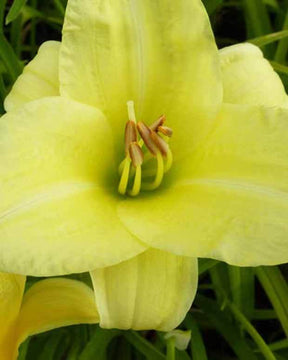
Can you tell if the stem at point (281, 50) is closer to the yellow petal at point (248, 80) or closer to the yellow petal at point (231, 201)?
the yellow petal at point (248, 80)

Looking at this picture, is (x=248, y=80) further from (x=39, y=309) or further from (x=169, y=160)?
(x=39, y=309)

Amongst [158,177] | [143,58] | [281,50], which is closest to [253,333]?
[158,177]

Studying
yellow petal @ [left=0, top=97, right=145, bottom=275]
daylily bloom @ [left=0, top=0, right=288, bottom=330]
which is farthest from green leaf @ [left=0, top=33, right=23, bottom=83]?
yellow petal @ [left=0, top=97, right=145, bottom=275]

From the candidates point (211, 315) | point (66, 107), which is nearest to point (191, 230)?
point (66, 107)

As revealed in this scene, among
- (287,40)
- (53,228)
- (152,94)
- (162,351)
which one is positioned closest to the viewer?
(53,228)

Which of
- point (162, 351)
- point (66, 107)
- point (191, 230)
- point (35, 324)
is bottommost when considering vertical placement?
point (162, 351)

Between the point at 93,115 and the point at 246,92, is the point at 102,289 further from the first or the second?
the point at 246,92
